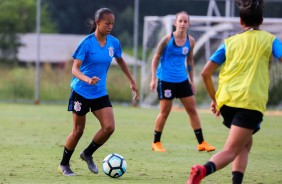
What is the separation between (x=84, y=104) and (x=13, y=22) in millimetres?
23859

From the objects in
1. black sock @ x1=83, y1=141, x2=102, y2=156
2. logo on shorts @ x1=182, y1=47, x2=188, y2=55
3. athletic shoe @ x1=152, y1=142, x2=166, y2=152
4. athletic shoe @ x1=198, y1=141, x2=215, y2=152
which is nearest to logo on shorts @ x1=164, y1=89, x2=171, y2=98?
logo on shorts @ x1=182, y1=47, x2=188, y2=55

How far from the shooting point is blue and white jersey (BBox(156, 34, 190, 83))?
38.6 ft

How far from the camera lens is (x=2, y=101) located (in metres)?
24.3

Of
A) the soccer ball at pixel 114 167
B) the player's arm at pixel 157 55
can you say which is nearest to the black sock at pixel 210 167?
the soccer ball at pixel 114 167

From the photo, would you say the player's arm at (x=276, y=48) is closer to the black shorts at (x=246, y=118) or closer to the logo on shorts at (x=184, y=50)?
the black shorts at (x=246, y=118)

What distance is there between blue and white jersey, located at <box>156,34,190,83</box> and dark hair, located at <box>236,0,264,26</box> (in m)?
5.06

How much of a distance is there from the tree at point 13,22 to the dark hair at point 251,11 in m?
21.9

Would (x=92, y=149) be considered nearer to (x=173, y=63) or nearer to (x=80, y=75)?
(x=80, y=75)

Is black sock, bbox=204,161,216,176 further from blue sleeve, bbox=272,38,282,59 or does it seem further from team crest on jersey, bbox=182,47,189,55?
team crest on jersey, bbox=182,47,189,55

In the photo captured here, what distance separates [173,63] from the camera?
11781 millimetres

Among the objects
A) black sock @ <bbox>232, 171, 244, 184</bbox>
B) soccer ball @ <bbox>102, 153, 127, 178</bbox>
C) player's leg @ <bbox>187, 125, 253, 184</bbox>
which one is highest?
player's leg @ <bbox>187, 125, 253, 184</bbox>

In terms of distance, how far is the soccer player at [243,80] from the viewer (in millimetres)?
6570

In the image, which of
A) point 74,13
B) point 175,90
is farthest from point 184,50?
point 74,13

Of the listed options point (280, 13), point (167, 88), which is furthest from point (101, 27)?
point (280, 13)
